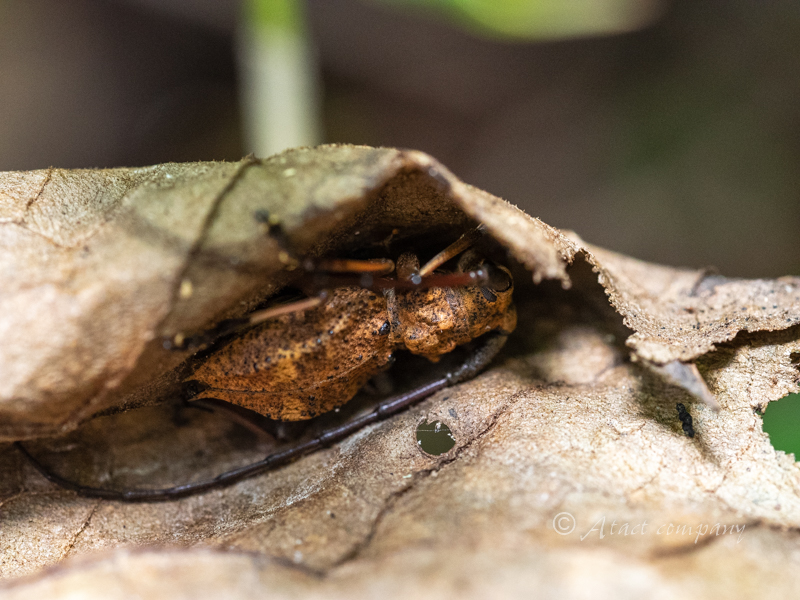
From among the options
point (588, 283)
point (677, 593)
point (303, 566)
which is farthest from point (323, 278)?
point (677, 593)

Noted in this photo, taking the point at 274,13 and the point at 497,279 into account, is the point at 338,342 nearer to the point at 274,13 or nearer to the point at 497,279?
the point at 497,279

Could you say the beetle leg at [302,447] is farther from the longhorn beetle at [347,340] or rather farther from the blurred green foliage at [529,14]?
the blurred green foliage at [529,14]

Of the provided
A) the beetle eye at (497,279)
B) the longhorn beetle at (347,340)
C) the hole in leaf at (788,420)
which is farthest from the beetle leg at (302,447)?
the hole in leaf at (788,420)

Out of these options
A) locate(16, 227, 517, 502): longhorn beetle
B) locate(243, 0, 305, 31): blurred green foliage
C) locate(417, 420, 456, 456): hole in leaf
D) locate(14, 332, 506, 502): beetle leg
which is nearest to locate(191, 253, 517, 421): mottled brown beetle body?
locate(16, 227, 517, 502): longhorn beetle

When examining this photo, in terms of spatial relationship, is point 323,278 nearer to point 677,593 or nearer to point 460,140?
point 677,593

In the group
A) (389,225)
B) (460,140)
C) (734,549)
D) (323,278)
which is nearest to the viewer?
(734,549)
